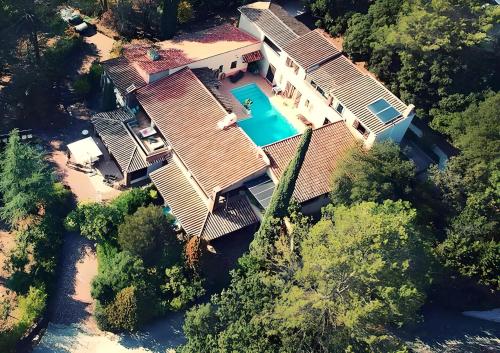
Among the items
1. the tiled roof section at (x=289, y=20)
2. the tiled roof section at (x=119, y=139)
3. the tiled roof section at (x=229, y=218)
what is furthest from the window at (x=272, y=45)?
the tiled roof section at (x=229, y=218)

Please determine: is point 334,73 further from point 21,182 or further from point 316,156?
point 21,182

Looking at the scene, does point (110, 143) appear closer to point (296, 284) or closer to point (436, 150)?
point (296, 284)

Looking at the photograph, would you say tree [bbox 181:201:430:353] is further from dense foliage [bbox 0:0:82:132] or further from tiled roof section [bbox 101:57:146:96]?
dense foliage [bbox 0:0:82:132]

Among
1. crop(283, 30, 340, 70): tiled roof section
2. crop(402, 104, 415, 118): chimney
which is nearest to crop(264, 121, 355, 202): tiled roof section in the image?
crop(402, 104, 415, 118): chimney

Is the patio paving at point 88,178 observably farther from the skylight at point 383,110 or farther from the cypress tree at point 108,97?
the skylight at point 383,110

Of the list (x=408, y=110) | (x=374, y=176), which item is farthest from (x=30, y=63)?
(x=408, y=110)

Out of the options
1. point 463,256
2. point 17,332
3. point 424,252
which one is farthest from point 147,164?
point 463,256
